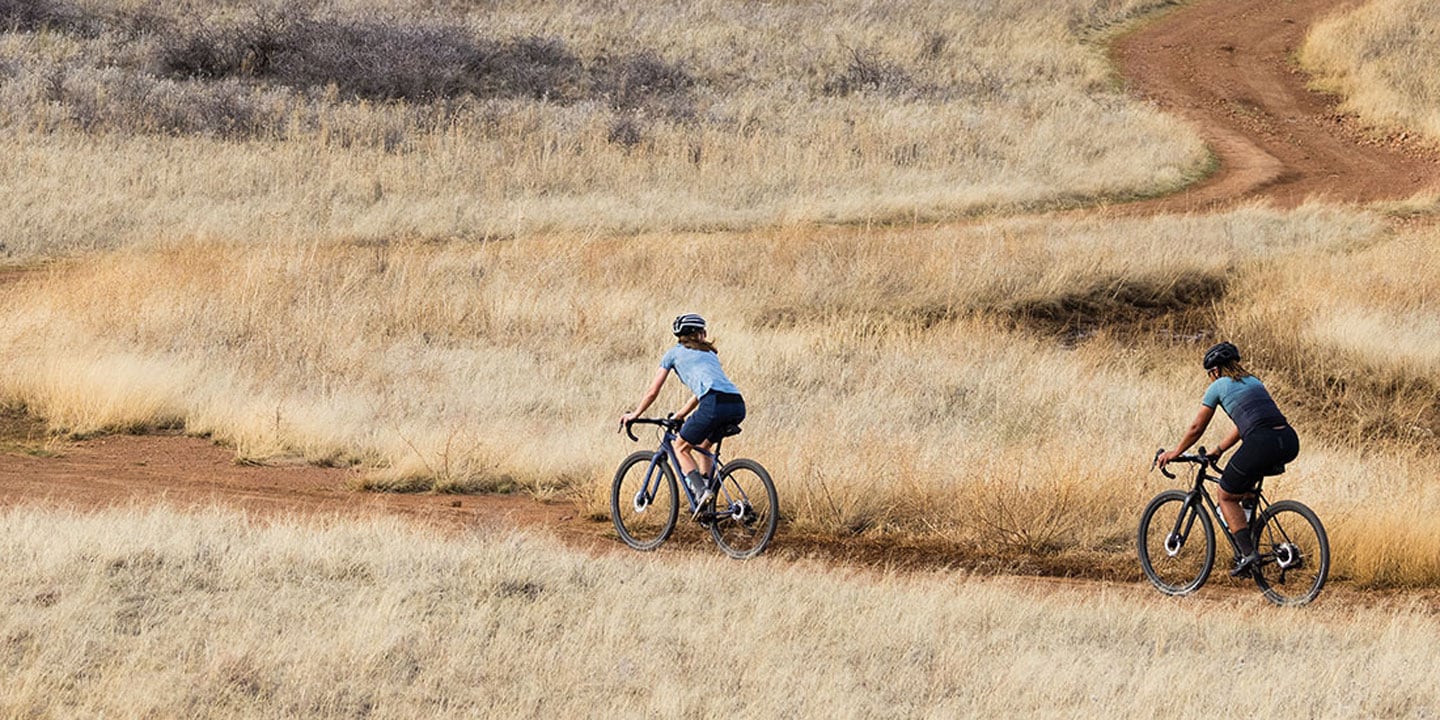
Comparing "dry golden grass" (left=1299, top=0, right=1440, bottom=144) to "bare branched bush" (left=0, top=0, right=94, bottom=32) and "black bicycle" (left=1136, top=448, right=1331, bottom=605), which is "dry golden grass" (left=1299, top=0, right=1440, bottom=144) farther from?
"bare branched bush" (left=0, top=0, right=94, bottom=32)

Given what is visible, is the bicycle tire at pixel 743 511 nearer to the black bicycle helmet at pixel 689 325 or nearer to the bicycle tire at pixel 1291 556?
the black bicycle helmet at pixel 689 325

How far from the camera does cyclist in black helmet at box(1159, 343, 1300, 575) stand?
8.70m

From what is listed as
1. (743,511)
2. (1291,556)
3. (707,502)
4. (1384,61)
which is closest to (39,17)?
(707,502)

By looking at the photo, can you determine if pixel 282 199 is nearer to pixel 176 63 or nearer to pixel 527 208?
pixel 527 208

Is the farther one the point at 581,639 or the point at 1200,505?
the point at 1200,505

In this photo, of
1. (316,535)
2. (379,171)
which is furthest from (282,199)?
(316,535)

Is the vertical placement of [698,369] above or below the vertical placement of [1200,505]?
above

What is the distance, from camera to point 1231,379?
8828 mm

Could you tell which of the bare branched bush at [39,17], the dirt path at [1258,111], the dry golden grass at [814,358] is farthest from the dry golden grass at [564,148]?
the dry golden grass at [814,358]

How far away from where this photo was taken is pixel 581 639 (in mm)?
7180

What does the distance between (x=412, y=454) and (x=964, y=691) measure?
5952 millimetres

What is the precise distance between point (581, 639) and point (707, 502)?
2.44m

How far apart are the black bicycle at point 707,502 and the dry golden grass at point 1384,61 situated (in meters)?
24.8

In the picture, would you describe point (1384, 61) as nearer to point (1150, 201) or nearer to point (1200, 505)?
point (1150, 201)
